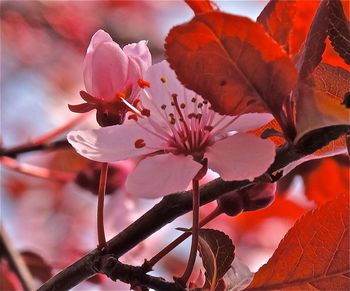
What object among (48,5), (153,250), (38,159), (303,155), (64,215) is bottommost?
(64,215)

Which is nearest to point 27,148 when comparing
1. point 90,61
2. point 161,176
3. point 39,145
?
point 39,145

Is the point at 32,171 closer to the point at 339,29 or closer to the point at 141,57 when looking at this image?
the point at 141,57

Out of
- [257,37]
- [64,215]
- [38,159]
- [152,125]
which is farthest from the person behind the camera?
[64,215]

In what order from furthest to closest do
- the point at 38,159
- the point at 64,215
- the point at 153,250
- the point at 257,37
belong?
the point at 64,215, the point at 38,159, the point at 153,250, the point at 257,37

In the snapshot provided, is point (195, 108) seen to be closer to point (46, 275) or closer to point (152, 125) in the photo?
point (152, 125)

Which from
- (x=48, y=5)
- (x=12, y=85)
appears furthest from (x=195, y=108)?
(x=12, y=85)

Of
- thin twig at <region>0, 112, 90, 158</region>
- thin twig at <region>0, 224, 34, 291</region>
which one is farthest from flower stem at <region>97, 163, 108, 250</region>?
thin twig at <region>0, 112, 90, 158</region>

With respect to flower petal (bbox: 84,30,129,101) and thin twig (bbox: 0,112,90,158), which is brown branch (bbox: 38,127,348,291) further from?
thin twig (bbox: 0,112,90,158)
